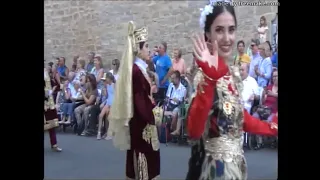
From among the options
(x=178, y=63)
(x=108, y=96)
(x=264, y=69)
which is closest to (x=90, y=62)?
(x=108, y=96)

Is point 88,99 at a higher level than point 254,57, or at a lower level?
lower

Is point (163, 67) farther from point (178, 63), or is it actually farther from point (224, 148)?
point (224, 148)

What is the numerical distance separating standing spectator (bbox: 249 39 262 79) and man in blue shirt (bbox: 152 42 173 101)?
1.36 metres

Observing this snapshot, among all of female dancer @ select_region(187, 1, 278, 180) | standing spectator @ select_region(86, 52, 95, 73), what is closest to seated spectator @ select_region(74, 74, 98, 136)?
standing spectator @ select_region(86, 52, 95, 73)

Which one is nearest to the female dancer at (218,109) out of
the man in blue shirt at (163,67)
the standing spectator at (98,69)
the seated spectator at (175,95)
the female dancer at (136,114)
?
the female dancer at (136,114)

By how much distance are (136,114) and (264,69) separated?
106 inches

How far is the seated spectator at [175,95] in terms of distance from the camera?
7469 millimetres

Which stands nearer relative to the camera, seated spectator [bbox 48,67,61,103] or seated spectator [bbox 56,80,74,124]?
seated spectator [bbox 48,67,61,103]

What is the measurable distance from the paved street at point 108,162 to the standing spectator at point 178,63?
154 cm

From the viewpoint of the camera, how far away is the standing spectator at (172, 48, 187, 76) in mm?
7941

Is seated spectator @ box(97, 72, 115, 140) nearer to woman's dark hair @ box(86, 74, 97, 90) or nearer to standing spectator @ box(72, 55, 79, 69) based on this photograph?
woman's dark hair @ box(86, 74, 97, 90)

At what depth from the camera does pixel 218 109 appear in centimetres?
335

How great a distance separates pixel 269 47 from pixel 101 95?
301 cm
